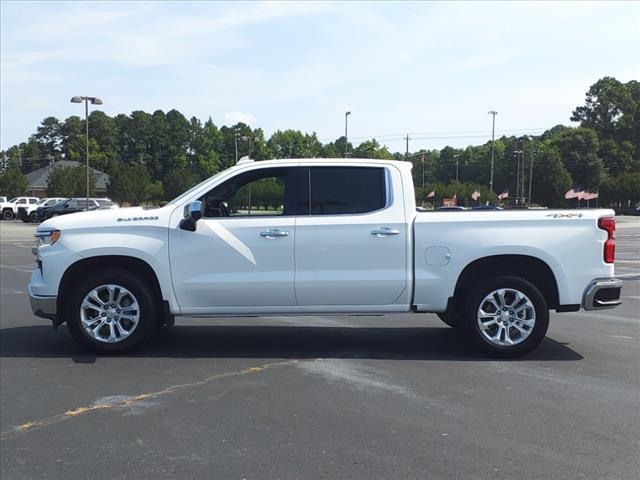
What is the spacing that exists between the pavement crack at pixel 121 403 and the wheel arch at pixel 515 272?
1950 mm

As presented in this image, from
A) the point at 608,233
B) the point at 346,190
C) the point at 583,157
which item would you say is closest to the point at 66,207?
the point at 346,190

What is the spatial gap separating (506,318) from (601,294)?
3.14 feet

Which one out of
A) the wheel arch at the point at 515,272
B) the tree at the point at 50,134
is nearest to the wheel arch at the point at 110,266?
the wheel arch at the point at 515,272

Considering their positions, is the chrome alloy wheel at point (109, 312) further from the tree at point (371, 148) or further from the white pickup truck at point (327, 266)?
the tree at point (371, 148)

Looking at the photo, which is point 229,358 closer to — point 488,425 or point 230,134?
point 488,425

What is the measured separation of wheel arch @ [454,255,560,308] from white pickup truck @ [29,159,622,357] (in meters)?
0.03

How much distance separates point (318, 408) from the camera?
4.68 metres

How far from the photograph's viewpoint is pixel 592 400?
4898 millimetres

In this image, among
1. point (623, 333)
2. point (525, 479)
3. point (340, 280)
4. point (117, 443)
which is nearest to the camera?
point (525, 479)

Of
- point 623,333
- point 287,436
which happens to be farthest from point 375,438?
point 623,333

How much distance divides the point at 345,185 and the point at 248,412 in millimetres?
2635

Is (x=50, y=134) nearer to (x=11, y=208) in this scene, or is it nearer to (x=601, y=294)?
(x=11, y=208)

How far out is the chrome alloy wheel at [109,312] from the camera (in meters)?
6.11

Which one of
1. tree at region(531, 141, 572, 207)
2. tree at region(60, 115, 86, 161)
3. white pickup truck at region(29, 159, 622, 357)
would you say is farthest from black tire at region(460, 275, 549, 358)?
tree at region(60, 115, 86, 161)
